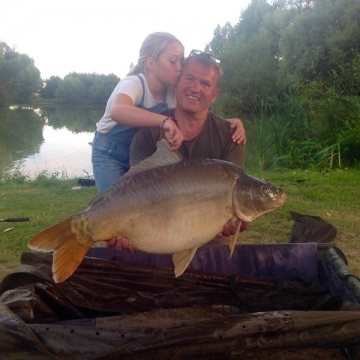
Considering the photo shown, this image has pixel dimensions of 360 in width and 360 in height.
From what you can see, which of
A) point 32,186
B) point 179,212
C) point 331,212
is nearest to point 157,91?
point 179,212

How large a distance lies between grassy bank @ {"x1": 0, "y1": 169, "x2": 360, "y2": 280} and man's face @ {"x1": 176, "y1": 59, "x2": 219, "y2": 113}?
1.29 m

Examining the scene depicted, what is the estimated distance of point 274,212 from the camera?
136 inches

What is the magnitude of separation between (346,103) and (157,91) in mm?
4704

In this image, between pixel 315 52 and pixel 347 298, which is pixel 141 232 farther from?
pixel 315 52

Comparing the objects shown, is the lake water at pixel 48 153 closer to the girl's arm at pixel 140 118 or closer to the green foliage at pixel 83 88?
the girl's arm at pixel 140 118

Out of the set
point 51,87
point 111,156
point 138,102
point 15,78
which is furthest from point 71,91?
point 138,102

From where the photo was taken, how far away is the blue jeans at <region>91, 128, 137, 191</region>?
7.16ft

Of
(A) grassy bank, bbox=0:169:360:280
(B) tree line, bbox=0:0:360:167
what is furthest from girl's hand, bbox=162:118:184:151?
(B) tree line, bbox=0:0:360:167

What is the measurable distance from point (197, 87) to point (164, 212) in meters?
0.63

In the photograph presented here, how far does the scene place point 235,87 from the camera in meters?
17.6

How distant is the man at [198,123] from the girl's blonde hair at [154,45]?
0.14 meters

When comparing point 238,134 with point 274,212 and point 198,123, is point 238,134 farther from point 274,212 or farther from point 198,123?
point 274,212

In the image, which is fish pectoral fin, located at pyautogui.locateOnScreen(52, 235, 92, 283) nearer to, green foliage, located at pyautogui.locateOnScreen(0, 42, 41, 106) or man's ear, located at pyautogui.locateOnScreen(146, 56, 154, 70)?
man's ear, located at pyautogui.locateOnScreen(146, 56, 154, 70)

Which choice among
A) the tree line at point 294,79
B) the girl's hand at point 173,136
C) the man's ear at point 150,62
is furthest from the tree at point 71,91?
the girl's hand at point 173,136
